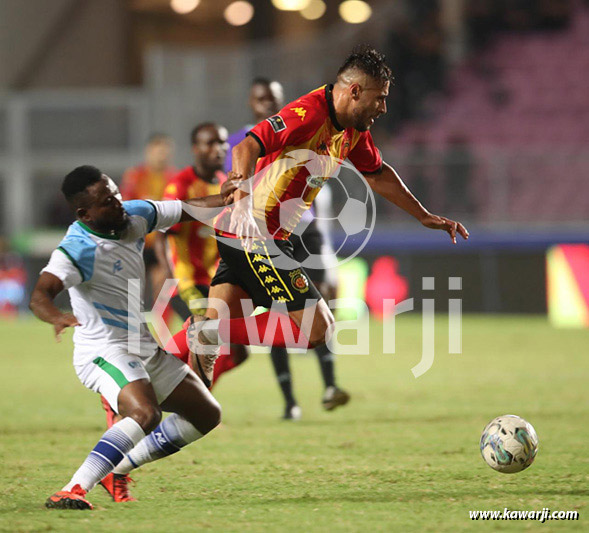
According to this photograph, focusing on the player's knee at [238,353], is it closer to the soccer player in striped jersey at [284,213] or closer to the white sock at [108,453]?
the soccer player in striped jersey at [284,213]

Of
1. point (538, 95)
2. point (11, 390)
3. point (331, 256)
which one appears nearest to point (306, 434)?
point (331, 256)

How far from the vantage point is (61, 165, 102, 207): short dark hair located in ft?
15.6

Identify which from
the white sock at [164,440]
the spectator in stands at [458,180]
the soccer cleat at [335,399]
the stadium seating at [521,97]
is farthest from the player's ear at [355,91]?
the stadium seating at [521,97]

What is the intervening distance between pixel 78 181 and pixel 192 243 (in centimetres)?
309

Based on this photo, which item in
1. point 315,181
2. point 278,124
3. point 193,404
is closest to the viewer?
point 193,404

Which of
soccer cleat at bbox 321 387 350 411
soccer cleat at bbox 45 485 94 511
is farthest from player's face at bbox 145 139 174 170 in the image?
soccer cleat at bbox 45 485 94 511

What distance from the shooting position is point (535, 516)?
174 inches

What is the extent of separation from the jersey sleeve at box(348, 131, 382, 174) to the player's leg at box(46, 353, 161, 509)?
1962 mm

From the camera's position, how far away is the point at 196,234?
786 centimetres

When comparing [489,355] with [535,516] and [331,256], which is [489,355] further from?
[535,516]

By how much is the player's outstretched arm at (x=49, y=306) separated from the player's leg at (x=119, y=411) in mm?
479

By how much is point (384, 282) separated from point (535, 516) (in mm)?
12958

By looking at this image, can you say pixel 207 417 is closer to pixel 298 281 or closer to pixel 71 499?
pixel 71 499

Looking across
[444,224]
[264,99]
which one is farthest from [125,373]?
[264,99]
